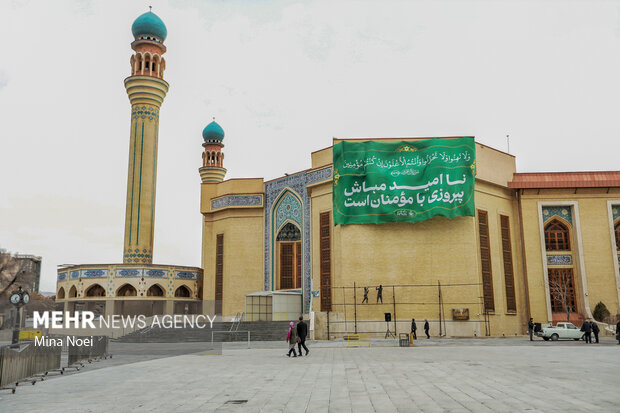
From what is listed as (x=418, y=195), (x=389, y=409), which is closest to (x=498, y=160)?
(x=418, y=195)

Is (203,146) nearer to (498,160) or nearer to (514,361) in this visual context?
(498,160)

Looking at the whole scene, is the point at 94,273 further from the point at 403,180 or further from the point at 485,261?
the point at 485,261

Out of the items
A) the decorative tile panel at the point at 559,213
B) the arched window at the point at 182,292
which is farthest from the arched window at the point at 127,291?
the decorative tile panel at the point at 559,213

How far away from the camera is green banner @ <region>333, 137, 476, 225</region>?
2773cm

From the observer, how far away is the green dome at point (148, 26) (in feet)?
128

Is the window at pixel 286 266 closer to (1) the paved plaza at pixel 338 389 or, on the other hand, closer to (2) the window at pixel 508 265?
(2) the window at pixel 508 265

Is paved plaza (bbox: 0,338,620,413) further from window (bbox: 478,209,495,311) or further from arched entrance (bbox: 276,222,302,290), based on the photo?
arched entrance (bbox: 276,222,302,290)

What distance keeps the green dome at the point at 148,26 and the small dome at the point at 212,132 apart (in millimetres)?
10382

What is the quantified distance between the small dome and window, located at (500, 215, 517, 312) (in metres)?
27.7

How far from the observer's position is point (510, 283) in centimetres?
2967

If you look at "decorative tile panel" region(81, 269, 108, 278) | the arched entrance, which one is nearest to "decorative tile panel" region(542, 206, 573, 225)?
the arched entrance

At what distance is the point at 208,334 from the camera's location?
28469 millimetres

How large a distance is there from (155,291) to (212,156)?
16697mm

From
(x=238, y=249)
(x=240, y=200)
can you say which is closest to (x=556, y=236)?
(x=238, y=249)
